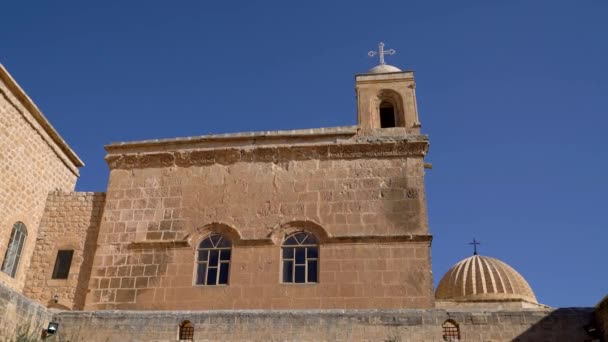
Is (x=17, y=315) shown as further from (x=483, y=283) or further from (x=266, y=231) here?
(x=483, y=283)

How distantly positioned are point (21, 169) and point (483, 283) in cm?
1610

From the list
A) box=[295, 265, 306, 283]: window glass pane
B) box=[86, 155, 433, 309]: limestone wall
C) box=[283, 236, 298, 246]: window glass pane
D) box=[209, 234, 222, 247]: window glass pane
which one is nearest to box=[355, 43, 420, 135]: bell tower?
box=[86, 155, 433, 309]: limestone wall

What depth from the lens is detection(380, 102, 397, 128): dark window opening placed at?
1541 centimetres

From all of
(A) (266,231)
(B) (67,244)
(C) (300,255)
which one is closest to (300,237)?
(C) (300,255)

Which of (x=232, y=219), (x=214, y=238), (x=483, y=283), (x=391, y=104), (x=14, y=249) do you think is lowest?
(x=14, y=249)

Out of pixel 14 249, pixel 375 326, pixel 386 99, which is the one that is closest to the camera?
pixel 375 326

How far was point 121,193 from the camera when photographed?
14422mm

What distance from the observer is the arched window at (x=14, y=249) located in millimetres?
13359

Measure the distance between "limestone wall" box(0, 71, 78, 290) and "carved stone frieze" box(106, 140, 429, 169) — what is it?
173 centimetres

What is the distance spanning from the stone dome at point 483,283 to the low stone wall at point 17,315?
49.5 ft

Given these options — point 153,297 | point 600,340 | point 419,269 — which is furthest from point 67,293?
point 600,340

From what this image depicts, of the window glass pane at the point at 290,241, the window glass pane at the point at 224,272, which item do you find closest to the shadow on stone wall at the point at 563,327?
the window glass pane at the point at 290,241

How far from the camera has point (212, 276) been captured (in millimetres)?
13047

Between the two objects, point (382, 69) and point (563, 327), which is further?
point (382, 69)
